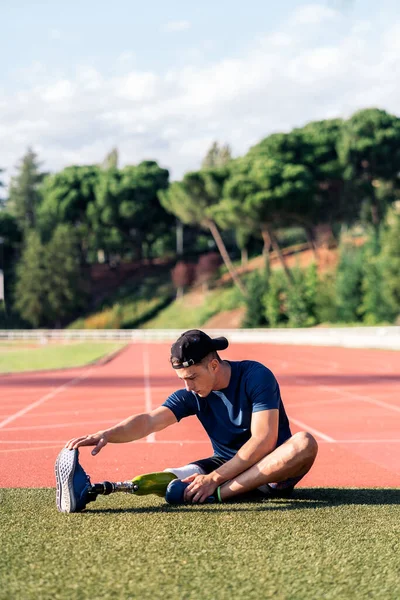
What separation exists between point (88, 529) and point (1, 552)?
68 centimetres

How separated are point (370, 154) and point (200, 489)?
67305mm

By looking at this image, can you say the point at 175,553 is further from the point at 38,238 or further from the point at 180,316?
the point at 38,238

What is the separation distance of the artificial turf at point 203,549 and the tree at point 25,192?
3957 inches

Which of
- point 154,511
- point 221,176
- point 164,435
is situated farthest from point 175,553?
point 221,176

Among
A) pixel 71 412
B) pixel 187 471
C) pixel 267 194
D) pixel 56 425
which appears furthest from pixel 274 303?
pixel 187 471

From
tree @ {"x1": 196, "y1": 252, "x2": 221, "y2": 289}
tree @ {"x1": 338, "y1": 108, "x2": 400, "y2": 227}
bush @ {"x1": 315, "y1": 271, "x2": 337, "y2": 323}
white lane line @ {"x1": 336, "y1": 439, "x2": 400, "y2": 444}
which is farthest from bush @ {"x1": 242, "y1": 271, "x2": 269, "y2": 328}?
white lane line @ {"x1": 336, "y1": 439, "x2": 400, "y2": 444}

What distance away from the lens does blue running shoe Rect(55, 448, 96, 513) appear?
18.1 feet

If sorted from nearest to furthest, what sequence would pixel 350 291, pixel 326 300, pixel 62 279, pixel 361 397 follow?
pixel 361 397 < pixel 350 291 < pixel 326 300 < pixel 62 279

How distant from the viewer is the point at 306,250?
79.2 meters

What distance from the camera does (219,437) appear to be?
19.5ft

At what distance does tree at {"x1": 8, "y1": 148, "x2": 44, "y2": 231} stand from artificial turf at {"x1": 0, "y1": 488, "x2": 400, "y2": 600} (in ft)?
330

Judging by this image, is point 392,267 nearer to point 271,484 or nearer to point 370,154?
point 370,154

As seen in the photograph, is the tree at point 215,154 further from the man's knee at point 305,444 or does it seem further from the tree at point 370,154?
the man's knee at point 305,444

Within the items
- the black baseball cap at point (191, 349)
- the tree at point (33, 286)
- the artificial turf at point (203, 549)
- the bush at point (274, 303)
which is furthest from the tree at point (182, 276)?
the black baseball cap at point (191, 349)
